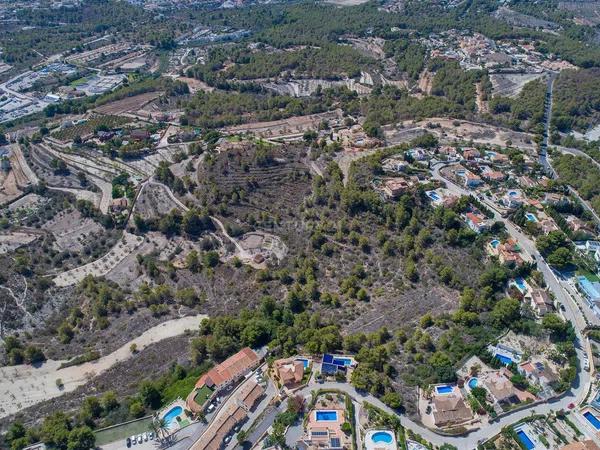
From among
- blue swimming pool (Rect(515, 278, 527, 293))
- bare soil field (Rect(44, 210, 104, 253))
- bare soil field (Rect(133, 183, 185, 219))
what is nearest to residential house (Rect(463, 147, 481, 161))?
blue swimming pool (Rect(515, 278, 527, 293))

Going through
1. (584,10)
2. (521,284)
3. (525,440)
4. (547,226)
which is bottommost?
(525,440)

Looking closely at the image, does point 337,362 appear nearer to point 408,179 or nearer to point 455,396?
point 455,396

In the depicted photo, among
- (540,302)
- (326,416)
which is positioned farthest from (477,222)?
(326,416)

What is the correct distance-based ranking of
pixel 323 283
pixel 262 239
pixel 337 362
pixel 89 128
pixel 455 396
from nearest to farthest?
pixel 455 396 → pixel 337 362 → pixel 323 283 → pixel 262 239 → pixel 89 128

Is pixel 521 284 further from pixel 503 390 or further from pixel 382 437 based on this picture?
pixel 382 437

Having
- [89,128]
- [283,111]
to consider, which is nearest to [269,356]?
[283,111]

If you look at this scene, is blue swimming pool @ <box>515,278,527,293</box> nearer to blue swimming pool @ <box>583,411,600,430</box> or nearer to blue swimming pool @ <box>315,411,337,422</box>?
blue swimming pool @ <box>583,411,600,430</box>
